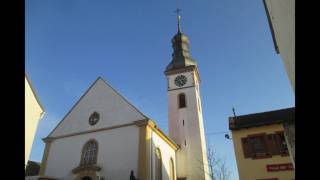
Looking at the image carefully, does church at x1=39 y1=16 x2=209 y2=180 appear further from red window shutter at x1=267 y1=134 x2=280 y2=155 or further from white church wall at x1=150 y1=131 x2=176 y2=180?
red window shutter at x1=267 y1=134 x2=280 y2=155

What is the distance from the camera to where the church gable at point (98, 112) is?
19.7m

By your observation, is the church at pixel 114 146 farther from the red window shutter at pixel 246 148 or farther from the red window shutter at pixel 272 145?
the red window shutter at pixel 272 145

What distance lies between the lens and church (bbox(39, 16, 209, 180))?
17531mm

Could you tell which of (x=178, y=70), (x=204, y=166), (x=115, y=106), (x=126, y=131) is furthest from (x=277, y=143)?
(x=178, y=70)

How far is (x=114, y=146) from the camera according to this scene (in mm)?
18375

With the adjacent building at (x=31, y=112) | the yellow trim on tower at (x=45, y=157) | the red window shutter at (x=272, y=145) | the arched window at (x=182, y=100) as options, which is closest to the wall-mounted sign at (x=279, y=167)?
the red window shutter at (x=272, y=145)

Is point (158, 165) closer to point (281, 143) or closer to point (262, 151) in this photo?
point (262, 151)

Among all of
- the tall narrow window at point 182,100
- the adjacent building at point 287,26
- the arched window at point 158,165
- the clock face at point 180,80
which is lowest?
the arched window at point 158,165

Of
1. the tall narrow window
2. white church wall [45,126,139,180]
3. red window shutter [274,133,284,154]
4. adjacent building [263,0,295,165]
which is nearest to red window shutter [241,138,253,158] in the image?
red window shutter [274,133,284,154]

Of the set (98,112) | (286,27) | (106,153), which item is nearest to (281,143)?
(106,153)

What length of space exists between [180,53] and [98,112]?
17697mm

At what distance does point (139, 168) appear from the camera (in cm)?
1658

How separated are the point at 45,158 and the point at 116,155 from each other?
699cm
